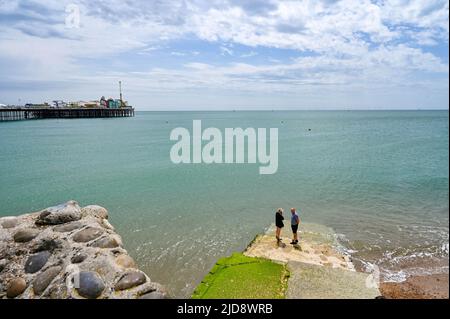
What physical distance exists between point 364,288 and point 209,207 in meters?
12.6

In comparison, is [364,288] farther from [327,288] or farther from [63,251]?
[63,251]

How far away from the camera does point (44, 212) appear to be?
10.1 metres

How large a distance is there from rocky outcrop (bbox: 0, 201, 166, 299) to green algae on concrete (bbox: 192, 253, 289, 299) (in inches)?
92.1

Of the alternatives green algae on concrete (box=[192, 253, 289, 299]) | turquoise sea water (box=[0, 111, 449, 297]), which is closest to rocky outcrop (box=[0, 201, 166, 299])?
green algae on concrete (box=[192, 253, 289, 299])

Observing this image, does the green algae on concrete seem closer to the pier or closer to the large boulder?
the large boulder

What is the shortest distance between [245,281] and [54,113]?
140856 millimetres

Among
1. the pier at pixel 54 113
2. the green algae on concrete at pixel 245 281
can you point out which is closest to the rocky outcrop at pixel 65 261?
the green algae on concrete at pixel 245 281

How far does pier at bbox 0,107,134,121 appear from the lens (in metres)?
118

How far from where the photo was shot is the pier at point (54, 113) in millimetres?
118031

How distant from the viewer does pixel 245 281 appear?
32.7 ft

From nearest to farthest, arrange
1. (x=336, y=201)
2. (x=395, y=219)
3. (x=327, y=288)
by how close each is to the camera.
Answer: (x=327, y=288), (x=395, y=219), (x=336, y=201)

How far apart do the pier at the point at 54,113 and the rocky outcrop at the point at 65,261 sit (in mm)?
125596

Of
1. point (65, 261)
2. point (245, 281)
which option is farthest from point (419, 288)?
point (65, 261)
